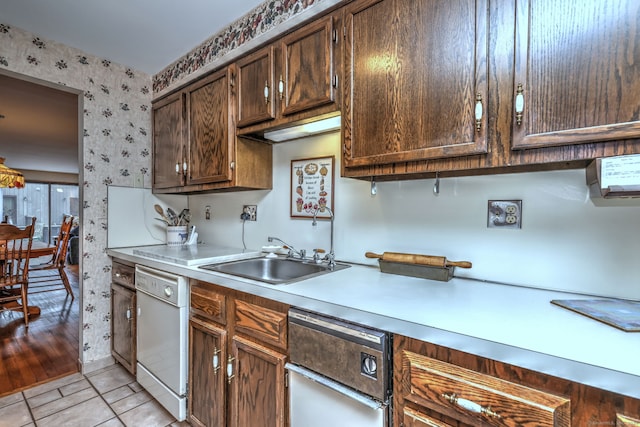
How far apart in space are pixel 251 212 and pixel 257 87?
2.85 feet

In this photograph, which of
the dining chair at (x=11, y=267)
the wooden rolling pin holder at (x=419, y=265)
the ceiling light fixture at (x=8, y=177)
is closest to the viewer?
the wooden rolling pin holder at (x=419, y=265)

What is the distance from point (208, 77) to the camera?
189 centimetres

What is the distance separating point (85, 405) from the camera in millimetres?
1791

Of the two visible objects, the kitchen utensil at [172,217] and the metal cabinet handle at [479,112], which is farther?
the kitchen utensil at [172,217]

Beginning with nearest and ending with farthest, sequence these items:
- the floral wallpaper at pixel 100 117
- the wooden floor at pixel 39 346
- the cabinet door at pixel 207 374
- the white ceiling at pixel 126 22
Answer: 1. the cabinet door at pixel 207 374
2. the white ceiling at pixel 126 22
3. the floral wallpaper at pixel 100 117
4. the wooden floor at pixel 39 346

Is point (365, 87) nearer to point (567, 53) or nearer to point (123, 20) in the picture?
point (567, 53)

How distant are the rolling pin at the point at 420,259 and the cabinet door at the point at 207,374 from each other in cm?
80

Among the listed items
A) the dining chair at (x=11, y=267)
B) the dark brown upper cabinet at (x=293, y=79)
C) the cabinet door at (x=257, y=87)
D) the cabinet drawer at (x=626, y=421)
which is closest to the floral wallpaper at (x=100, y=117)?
the cabinet door at (x=257, y=87)

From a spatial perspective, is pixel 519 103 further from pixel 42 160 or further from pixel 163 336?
pixel 42 160

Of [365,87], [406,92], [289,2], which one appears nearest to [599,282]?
[406,92]

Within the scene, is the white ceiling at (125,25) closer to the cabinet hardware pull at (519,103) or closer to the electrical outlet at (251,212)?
the electrical outlet at (251,212)

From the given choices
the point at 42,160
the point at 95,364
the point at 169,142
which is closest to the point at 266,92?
the point at 169,142

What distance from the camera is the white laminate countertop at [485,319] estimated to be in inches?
23.4

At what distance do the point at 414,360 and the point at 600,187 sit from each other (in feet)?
2.19
